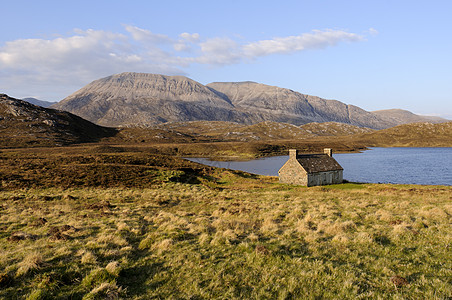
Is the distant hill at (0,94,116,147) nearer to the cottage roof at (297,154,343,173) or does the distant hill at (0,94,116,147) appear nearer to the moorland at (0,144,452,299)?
the cottage roof at (297,154,343,173)

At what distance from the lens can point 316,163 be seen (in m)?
60.1

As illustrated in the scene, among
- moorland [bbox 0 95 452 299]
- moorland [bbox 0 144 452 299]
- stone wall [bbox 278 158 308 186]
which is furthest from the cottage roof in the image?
moorland [bbox 0 144 452 299]

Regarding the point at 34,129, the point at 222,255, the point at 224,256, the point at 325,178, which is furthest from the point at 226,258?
the point at 34,129

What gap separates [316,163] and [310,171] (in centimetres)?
490

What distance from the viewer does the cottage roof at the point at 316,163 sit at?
57.5 metres

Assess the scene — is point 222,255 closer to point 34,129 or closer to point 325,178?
point 325,178

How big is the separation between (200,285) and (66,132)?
657 feet

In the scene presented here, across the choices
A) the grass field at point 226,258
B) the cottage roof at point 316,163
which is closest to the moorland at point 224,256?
the grass field at point 226,258

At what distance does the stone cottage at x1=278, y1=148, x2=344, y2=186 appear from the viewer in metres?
56.3

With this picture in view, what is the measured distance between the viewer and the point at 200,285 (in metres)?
9.66

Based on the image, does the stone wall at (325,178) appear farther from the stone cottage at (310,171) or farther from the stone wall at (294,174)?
the stone wall at (294,174)

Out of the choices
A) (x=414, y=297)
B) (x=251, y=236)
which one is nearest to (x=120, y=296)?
(x=251, y=236)

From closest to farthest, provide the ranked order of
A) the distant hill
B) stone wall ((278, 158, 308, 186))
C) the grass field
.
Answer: the grass field < stone wall ((278, 158, 308, 186)) < the distant hill

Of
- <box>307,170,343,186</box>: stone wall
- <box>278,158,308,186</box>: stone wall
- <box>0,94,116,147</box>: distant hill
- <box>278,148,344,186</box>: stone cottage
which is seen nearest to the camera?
<box>278,158,308,186</box>: stone wall
